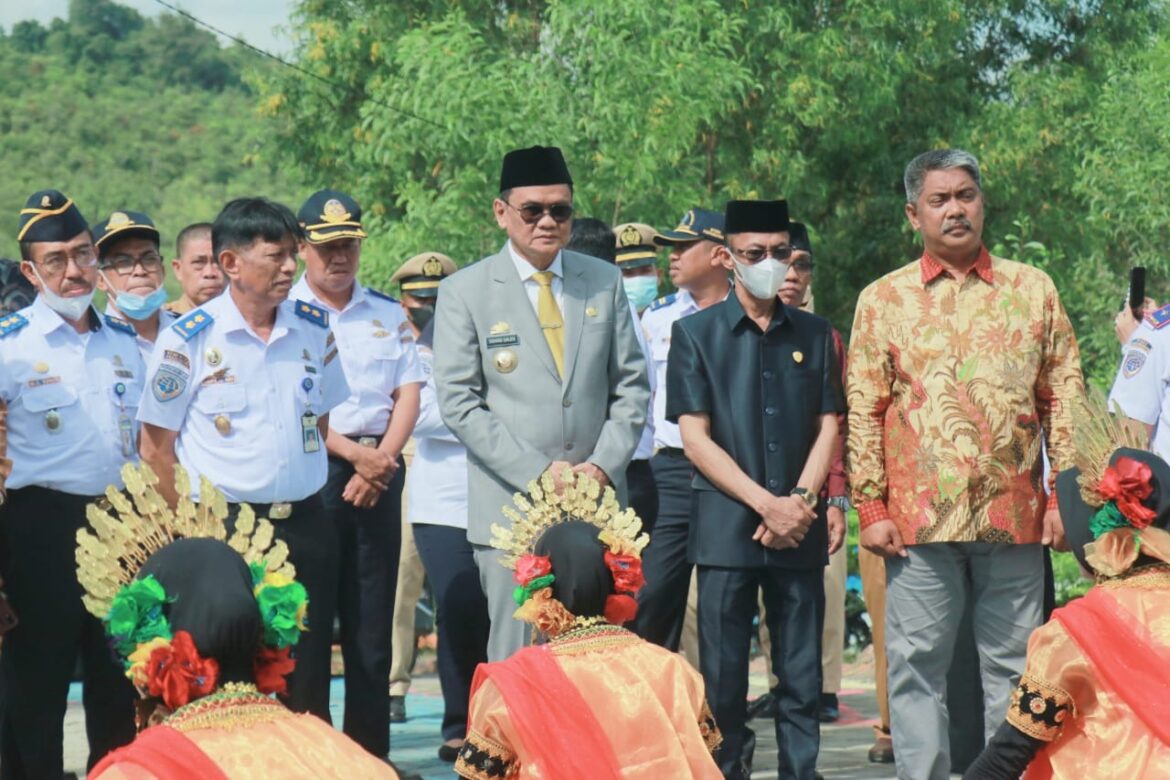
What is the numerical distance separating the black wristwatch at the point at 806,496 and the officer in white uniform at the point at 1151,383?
47.2 inches

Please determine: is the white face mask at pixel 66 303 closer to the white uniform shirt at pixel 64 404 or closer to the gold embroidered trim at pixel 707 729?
the white uniform shirt at pixel 64 404

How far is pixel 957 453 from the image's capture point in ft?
21.9

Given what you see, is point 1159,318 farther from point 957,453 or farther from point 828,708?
point 828,708

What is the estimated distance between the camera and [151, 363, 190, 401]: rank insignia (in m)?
6.59

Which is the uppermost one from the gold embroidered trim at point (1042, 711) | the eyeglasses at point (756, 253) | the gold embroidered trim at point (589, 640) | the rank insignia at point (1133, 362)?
the eyeglasses at point (756, 253)

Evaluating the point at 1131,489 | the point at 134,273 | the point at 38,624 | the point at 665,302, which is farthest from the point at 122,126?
the point at 1131,489

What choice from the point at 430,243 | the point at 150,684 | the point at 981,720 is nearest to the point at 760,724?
the point at 981,720

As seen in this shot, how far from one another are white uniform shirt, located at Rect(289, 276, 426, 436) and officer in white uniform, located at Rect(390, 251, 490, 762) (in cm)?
23

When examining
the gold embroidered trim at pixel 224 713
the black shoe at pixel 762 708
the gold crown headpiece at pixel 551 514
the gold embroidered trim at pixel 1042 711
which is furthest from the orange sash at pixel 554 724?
the black shoe at pixel 762 708

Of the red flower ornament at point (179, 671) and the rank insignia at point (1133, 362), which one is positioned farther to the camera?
the rank insignia at point (1133, 362)

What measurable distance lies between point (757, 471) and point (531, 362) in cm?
96

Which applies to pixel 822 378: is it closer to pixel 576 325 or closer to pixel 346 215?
pixel 576 325

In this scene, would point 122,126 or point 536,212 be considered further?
point 122,126

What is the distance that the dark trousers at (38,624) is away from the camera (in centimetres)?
654
